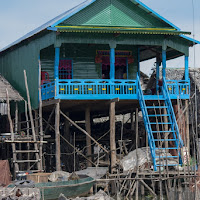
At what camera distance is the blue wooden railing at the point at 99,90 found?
20.6m

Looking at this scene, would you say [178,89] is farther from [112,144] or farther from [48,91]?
[48,91]

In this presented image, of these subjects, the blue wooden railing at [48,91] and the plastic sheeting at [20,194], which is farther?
the blue wooden railing at [48,91]

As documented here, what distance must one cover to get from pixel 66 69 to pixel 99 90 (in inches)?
101

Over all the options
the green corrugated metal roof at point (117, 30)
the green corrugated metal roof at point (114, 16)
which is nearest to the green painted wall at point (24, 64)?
Answer: the green corrugated metal roof at point (117, 30)

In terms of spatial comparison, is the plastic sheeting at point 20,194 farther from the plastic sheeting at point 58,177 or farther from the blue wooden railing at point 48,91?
the blue wooden railing at point 48,91

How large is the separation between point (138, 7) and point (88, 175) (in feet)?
22.2

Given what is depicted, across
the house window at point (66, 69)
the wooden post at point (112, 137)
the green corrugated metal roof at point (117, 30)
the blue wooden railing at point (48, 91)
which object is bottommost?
the wooden post at point (112, 137)

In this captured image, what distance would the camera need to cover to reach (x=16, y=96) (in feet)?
74.7

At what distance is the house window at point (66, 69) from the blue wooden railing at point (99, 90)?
105 centimetres

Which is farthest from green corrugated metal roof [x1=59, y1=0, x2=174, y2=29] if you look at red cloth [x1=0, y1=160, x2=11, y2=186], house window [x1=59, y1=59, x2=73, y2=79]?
red cloth [x1=0, y1=160, x2=11, y2=186]

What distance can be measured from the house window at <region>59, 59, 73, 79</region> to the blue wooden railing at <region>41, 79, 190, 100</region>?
3.46 feet

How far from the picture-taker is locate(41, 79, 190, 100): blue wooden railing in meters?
20.6

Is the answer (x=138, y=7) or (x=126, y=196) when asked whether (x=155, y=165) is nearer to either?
(x=126, y=196)

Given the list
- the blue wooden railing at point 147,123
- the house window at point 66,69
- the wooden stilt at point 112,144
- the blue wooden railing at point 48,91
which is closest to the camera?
the blue wooden railing at point 147,123
